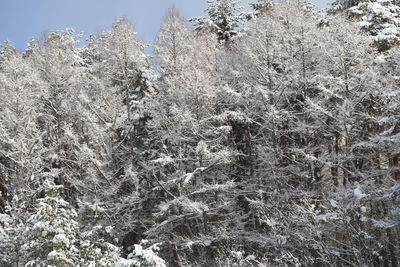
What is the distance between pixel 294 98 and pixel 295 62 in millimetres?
1826

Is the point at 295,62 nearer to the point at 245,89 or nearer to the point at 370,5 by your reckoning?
the point at 245,89

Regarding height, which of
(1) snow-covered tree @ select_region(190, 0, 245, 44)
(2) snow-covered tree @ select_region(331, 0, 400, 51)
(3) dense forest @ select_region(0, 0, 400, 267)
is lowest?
(3) dense forest @ select_region(0, 0, 400, 267)

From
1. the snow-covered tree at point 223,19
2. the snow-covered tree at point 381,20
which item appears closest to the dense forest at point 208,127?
the snow-covered tree at point 381,20

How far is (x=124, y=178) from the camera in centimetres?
2144

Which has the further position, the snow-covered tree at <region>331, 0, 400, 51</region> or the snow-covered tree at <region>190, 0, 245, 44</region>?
the snow-covered tree at <region>190, 0, 245, 44</region>

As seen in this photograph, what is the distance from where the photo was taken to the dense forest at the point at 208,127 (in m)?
19.5

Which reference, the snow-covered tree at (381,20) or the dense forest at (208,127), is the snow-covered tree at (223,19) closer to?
the dense forest at (208,127)

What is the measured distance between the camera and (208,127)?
859 inches

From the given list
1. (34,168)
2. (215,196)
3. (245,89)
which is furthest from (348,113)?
(34,168)

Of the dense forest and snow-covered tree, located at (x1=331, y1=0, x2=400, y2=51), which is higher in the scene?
snow-covered tree, located at (x1=331, y1=0, x2=400, y2=51)

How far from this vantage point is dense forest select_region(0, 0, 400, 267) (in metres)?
19.5

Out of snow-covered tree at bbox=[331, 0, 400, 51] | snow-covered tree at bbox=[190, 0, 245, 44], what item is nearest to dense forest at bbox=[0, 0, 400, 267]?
snow-covered tree at bbox=[331, 0, 400, 51]

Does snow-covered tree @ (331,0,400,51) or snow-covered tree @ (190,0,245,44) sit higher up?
snow-covered tree @ (190,0,245,44)

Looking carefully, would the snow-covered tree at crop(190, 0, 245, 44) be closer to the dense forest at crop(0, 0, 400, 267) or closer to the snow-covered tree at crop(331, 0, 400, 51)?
the dense forest at crop(0, 0, 400, 267)
